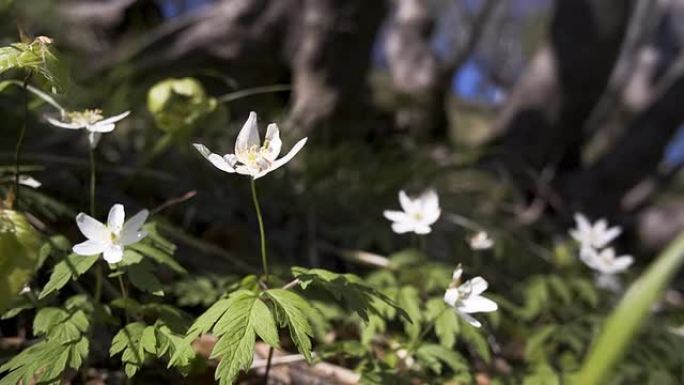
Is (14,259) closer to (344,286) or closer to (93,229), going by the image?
(93,229)

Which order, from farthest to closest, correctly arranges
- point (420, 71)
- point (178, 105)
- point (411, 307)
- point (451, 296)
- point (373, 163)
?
point (420, 71)
point (373, 163)
point (178, 105)
point (411, 307)
point (451, 296)

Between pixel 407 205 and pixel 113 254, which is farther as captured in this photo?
pixel 407 205

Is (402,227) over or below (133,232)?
over

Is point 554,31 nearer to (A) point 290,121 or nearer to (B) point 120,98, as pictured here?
(A) point 290,121

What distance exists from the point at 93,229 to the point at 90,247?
0.04m

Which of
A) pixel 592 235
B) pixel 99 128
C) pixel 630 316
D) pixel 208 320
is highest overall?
pixel 592 235

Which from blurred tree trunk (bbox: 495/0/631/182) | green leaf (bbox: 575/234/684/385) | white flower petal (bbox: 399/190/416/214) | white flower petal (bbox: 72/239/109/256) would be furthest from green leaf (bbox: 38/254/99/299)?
blurred tree trunk (bbox: 495/0/631/182)

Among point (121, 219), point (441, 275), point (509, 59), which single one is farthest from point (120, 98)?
point (509, 59)

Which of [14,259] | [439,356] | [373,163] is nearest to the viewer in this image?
[14,259]

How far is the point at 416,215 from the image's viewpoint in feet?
4.72

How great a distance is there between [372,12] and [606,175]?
1681 mm

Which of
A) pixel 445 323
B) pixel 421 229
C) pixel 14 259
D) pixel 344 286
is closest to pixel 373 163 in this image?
pixel 421 229

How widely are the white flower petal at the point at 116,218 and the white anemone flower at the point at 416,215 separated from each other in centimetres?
59

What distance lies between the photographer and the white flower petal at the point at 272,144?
1060 mm
